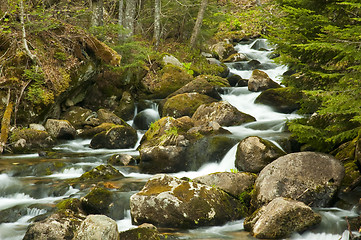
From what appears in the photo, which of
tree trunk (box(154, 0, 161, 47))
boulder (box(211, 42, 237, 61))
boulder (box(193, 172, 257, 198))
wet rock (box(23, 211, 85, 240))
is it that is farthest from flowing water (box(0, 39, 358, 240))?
boulder (box(211, 42, 237, 61))

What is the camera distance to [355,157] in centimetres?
714

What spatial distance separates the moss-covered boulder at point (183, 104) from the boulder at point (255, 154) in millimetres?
5891

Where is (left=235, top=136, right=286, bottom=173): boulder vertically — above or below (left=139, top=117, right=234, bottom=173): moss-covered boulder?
above

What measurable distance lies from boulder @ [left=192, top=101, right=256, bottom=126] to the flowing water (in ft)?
1.50

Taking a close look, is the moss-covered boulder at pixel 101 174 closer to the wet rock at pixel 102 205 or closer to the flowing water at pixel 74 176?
the flowing water at pixel 74 176

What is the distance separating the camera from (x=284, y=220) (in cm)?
548

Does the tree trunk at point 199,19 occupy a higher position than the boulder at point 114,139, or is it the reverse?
the tree trunk at point 199,19

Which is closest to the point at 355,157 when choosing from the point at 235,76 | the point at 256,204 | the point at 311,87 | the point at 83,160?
the point at 311,87

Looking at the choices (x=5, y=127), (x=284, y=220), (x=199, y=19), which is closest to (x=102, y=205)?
(x=284, y=220)

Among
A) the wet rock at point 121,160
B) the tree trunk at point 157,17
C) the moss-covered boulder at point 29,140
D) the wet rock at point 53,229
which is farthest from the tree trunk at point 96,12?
the wet rock at point 53,229

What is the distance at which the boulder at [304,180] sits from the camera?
252 inches

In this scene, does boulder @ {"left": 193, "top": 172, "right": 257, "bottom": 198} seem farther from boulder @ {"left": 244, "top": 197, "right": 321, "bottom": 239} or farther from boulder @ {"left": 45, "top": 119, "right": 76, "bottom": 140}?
boulder @ {"left": 45, "top": 119, "right": 76, "bottom": 140}

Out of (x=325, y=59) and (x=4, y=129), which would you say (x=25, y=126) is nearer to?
→ (x=4, y=129)

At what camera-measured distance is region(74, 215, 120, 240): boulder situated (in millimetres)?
4465
